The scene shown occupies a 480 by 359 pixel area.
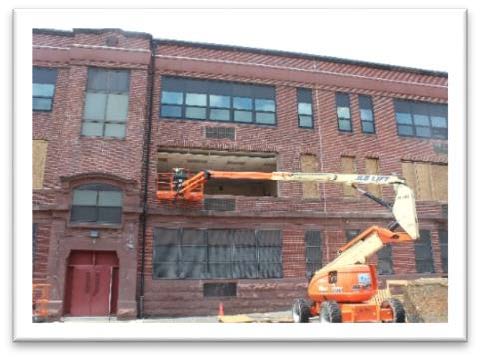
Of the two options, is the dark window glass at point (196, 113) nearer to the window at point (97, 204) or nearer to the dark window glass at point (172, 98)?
the dark window glass at point (172, 98)

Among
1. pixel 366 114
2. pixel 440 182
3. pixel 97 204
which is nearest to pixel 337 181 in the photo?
pixel 440 182

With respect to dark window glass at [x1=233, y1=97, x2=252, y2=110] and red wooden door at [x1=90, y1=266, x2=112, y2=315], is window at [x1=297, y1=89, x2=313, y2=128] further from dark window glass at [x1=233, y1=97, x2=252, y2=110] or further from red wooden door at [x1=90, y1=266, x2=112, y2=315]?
red wooden door at [x1=90, y1=266, x2=112, y2=315]

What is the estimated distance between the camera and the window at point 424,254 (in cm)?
1198

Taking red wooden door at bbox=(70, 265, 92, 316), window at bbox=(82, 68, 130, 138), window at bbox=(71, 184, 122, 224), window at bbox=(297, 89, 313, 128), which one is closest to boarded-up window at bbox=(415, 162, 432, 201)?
window at bbox=(297, 89, 313, 128)

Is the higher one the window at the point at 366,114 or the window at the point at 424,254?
the window at the point at 366,114

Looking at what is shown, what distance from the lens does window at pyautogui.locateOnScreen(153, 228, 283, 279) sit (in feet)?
37.7

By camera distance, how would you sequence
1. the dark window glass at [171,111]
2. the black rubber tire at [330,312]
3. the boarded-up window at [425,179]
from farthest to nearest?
1. the dark window glass at [171,111]
2. the boarded-up window at [425,179]
3. the black rubber tire at [330,312]

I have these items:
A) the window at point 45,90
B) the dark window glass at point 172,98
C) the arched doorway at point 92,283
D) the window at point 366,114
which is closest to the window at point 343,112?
the window at point 366,114

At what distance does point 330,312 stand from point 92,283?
5.90 metres

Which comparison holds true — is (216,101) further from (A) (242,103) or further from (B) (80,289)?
(B) (80,289)

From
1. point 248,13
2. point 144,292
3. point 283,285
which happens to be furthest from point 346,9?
point 144,292

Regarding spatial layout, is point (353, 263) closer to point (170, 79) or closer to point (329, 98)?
point (329, 98)

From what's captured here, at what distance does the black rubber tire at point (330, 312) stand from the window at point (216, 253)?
3262 mm
